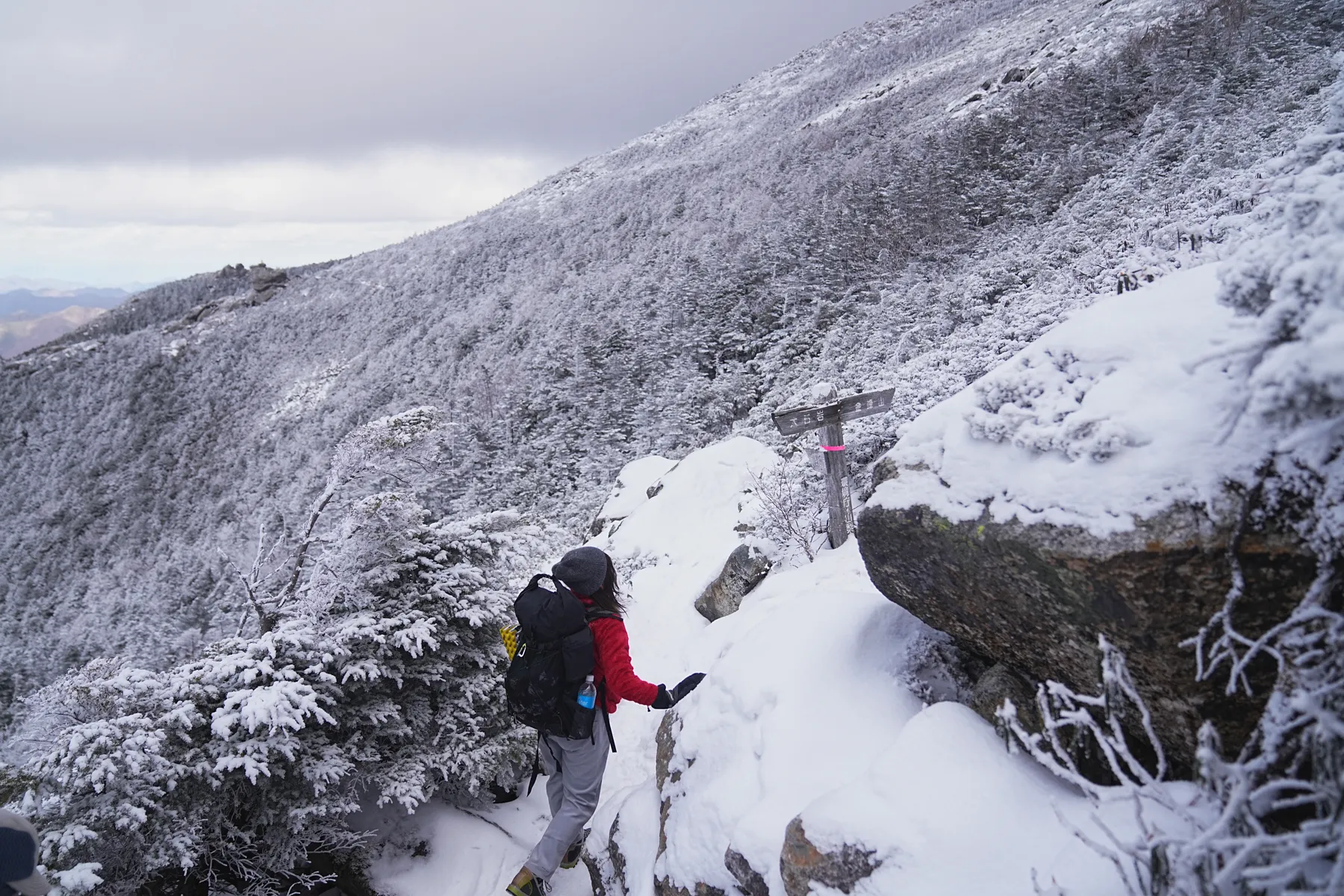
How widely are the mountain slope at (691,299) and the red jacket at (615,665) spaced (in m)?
3.08

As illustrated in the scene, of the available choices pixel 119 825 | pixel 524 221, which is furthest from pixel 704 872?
pixel 524 221

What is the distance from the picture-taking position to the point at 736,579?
5684 mm

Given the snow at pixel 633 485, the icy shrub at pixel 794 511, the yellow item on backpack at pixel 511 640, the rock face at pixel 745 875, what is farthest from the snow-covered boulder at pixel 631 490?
the rock face at pixel 745 875

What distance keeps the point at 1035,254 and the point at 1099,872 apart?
9771mm

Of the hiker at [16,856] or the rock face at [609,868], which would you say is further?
the rock face at [609,868]

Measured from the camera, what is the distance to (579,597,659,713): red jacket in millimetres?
3207

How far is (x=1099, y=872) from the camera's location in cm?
173

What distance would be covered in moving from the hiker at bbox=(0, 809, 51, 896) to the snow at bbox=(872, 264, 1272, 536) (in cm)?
349

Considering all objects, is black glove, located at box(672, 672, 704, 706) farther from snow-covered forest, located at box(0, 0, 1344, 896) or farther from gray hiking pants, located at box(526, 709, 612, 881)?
gray hiking pants, located at box(526, 709, 612, 881)

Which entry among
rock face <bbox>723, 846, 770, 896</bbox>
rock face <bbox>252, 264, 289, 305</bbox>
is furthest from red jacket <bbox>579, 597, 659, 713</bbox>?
rock face <bbox>252, 264, 289, 305</bbox>

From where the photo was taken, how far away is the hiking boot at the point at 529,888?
3373mm

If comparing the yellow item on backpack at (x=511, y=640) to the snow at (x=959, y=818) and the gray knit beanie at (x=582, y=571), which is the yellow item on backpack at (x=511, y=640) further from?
the snow at (x=959, y=818)

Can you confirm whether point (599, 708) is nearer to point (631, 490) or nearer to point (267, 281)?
point (631, 490)

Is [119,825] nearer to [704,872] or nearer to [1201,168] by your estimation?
[704,872]
